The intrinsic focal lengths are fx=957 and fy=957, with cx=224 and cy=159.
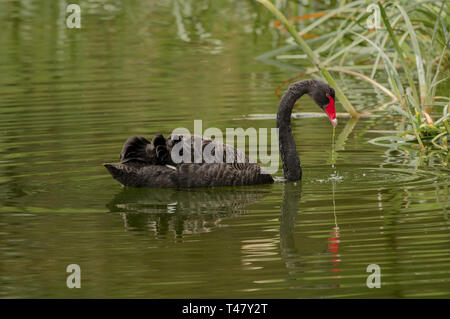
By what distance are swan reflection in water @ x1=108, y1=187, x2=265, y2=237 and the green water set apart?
1cm

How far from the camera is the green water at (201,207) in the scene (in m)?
5.12

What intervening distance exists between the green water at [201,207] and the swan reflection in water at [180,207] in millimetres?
15

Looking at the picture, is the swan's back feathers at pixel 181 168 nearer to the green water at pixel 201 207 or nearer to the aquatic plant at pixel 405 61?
the green water at pixel 201 207

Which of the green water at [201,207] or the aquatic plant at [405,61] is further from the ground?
the aquatic plant at [405,61]

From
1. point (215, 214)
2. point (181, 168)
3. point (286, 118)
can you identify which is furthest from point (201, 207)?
point (286, 118)

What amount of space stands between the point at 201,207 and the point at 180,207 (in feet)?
0.50

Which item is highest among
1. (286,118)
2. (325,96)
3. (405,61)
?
(405,61)

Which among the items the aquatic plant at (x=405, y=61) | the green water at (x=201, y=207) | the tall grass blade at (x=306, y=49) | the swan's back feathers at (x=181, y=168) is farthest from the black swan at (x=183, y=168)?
the aquatic plant at (x=405, y=61)

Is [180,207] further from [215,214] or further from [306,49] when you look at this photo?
[306,49]

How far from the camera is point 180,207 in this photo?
6.85 metres

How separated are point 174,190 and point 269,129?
2439 mm

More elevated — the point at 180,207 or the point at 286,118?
the point at 286,118
